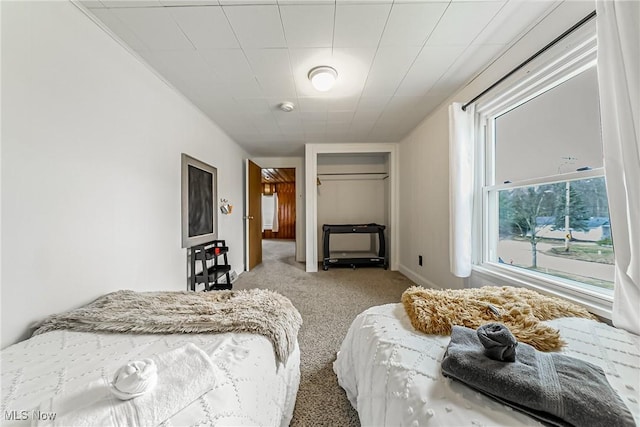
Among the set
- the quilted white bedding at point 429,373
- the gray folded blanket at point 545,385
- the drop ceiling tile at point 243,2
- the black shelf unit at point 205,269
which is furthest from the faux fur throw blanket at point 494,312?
the black shelf unit at point 205,269

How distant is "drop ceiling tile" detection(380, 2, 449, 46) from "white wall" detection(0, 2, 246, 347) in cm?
173

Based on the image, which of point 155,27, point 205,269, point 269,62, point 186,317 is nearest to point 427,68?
point 269,62

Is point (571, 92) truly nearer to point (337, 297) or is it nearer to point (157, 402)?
point (157, 402)

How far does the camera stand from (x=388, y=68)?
6.01ft

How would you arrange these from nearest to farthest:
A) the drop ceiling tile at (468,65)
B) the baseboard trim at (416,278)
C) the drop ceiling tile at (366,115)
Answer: the drop ceiling tile at (468,65), the drop ceiling tile at (366,115), the baseboard trim at (416,278)

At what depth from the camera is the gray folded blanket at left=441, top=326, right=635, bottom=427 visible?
509mm

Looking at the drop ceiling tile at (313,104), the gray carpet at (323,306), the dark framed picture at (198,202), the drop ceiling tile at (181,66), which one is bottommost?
the gray carpet at (323,306)

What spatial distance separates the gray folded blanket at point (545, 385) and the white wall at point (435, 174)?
166cm

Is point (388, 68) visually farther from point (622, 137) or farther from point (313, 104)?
point (622, 137)

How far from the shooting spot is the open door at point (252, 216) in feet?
13.0

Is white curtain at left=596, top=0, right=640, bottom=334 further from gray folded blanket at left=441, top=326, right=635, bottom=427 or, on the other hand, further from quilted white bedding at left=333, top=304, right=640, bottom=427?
gray folded blanket at left=441, top=326, right=635, bottom=427

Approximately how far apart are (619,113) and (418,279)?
8.35 ft

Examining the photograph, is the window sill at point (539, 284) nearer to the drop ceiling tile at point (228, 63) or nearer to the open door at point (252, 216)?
the drop ceiling tile at point (228, 63)

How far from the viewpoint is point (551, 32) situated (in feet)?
4.33
